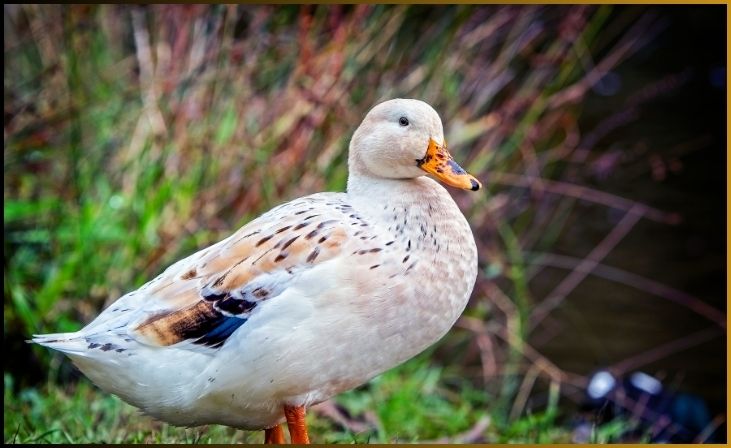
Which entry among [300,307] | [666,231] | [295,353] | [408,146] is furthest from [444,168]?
[666,231]

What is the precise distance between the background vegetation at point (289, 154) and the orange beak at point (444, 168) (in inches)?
64.9

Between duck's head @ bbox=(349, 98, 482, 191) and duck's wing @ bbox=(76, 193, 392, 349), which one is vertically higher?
duck's head @ bbox=(349, 98, 482, 191)

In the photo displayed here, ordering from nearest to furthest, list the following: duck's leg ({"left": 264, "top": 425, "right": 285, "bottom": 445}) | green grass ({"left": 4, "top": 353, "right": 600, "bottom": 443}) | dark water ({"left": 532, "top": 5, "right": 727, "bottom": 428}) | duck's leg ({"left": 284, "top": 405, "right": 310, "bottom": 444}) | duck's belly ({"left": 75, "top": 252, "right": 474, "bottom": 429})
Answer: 1. duck's belly ({"left": 75, "top": 252, "right": 474, "bottom": 429})
2. duck's leg ({"left": 284, "top": 405, "right": 310, "bottom": 444})
3. duck's leg ({"left": 264, "top": 425, "right": 285, "bottom": 445})
4. green grass ({"left": 4, "top": 353, "right": 600, "bottom": 443})
5. dark water ({"left": 532, "top": 5, "right": 727, "bottom": 428})

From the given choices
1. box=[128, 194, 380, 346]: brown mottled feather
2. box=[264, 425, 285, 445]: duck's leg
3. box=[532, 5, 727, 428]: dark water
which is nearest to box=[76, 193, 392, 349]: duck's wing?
box=[128, 194, 380, 346]: brown mottled feather

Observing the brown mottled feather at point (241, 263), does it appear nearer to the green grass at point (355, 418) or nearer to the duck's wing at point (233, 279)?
the duck's wing at point (233, 279)

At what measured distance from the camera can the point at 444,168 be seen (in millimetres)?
3387

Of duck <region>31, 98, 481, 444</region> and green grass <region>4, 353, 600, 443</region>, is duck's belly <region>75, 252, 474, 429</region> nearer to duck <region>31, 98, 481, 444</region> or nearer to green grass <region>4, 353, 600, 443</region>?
duck <region>31, 98, 481, 444</region>

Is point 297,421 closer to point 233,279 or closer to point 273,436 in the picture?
point 273,436

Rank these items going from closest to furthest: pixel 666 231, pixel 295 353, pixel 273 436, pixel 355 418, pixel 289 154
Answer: pixel 295 353 < pixel 273 436 < pixel 355 418 < pixel 289 154 < pixel 666 231

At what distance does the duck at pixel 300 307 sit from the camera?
10.5 ft

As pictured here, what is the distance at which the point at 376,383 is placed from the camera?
559 centimetres

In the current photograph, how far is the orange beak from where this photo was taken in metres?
3.35

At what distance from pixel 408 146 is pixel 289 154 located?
2.20 meters

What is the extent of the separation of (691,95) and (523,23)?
2271 millimetres
